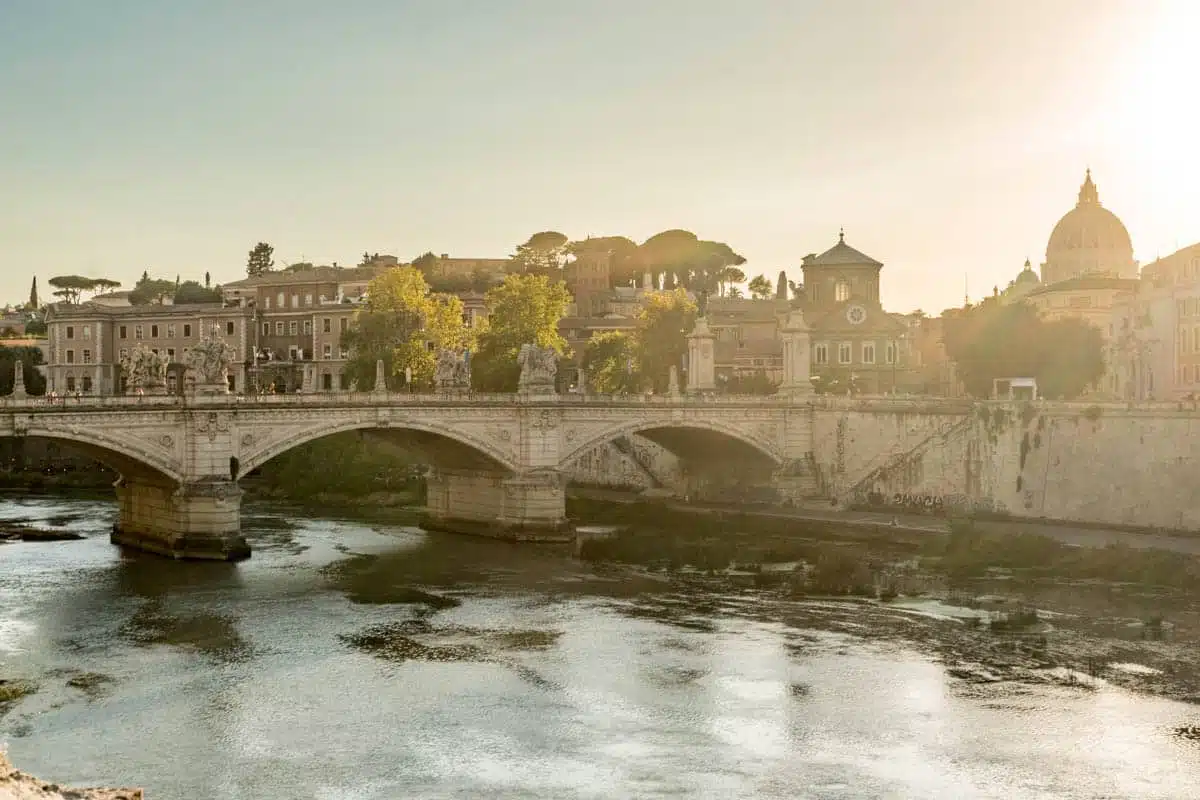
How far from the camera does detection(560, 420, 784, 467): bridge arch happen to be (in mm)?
52625

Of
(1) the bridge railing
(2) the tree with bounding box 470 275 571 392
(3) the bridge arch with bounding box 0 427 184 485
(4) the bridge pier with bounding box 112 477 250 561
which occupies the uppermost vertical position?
(2) the tree with bounding box 470 275 571 392

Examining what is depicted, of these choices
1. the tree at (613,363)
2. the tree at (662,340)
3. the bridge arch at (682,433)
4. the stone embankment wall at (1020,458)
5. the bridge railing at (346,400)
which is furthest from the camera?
the tree at (613,363)

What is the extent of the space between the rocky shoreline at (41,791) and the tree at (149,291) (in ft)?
291

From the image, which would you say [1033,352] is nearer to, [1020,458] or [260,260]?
[1020,458]

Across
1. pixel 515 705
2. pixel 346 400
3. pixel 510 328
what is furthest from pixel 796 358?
pixel 515 705

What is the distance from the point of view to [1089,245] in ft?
321

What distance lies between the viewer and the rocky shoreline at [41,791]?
1825cm

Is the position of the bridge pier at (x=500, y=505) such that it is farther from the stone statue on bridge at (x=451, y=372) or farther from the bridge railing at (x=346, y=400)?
the stone statue on bridge at (x=451, y=372)

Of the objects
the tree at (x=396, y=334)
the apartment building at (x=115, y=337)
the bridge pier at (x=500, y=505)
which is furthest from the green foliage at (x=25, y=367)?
the bridge pier at (x=500, y=505)

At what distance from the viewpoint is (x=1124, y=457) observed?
159ft

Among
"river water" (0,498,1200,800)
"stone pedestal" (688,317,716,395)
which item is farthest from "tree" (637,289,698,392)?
"river water" (0,498,1200,800)

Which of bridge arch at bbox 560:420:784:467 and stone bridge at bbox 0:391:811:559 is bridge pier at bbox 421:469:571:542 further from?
bridge arch at bbox 560:420:784:467

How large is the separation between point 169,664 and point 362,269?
65557 mm

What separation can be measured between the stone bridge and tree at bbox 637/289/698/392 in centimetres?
1014
